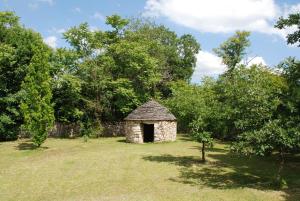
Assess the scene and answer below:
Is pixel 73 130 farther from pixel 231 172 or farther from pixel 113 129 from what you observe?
pixel 231 172

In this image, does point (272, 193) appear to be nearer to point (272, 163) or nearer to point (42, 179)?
point (272, 163)

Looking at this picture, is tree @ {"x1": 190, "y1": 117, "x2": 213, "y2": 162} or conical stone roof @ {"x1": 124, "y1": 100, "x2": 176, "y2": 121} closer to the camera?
tree @ {"x1": 190, "y1": 117, "x2": 213, "y2": 162}

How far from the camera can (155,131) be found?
36094 millimetres

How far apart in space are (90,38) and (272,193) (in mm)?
32500

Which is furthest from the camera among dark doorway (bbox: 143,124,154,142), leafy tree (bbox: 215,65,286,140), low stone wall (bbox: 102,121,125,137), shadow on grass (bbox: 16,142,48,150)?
low stone wall (bbox: 102,121,125,137)

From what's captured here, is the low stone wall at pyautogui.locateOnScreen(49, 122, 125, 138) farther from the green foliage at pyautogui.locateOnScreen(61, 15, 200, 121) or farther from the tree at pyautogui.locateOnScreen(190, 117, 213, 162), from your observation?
the tree at pyautogui.locateOnScreen(190, 117, 213, 162)

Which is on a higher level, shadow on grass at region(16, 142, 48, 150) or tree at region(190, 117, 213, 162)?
tree at region(190, 117, 213, 162)

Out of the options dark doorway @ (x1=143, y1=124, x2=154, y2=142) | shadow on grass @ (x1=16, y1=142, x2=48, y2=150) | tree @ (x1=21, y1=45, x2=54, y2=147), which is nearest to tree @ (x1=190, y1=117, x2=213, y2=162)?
tree @ (x1=21, y1=45, x2=54, y2=147)

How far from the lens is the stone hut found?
3572 centimetres

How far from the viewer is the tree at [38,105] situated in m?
31.7

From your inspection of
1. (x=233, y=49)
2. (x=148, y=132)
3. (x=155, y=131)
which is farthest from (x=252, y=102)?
(x=233, y=49)

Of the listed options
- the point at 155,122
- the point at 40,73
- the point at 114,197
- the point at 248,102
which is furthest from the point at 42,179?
the point at 155,122

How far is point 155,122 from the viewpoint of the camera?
35.8 metres

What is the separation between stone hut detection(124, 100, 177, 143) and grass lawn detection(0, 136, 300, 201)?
3727mm
